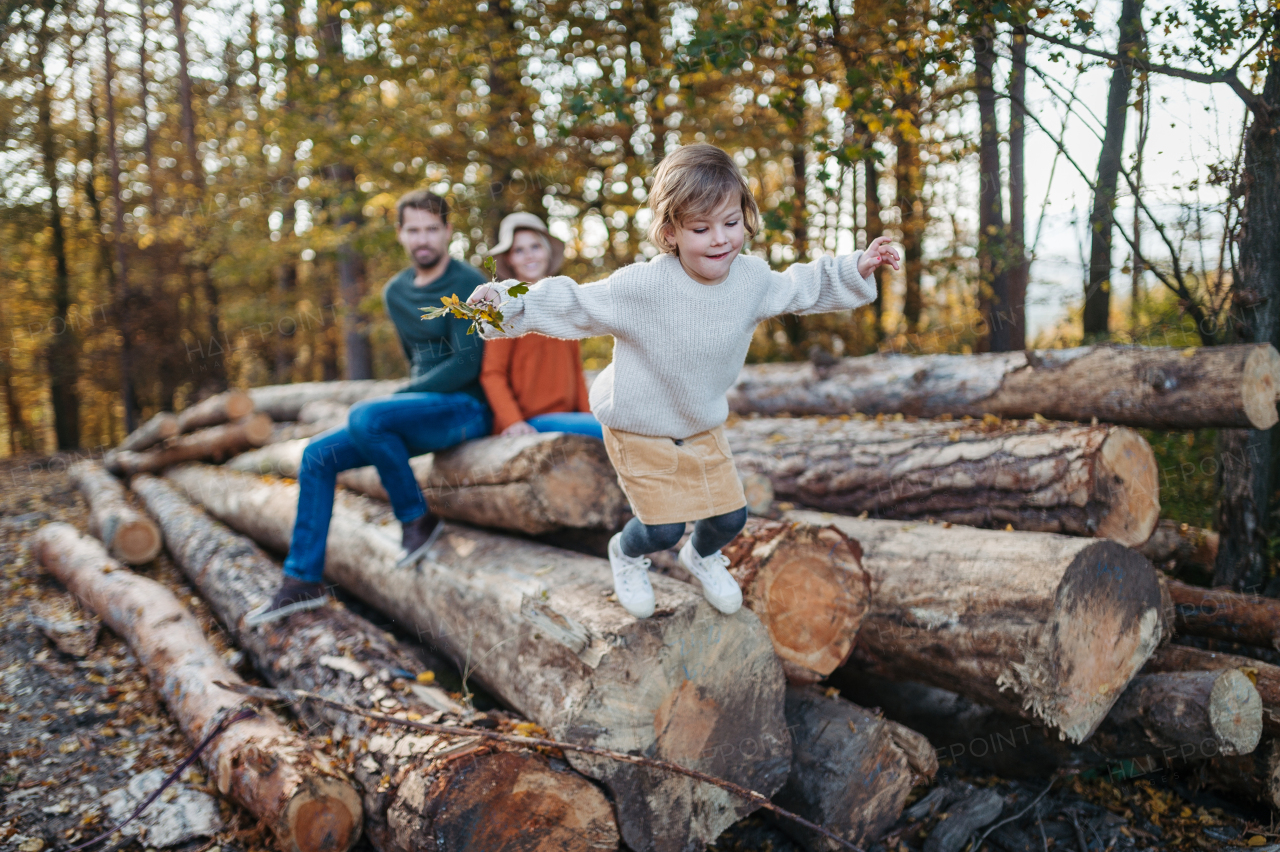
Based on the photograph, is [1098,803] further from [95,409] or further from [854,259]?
[95,409]

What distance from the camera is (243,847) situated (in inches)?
107

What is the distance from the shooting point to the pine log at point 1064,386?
3.38m

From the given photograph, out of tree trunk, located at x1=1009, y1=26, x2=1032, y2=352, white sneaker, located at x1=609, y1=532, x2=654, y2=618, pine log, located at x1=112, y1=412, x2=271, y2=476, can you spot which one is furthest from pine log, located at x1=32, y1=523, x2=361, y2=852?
tree trunk, located at x1=1009, y1=26, x2=1032, y2=352

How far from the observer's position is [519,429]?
3.69 metres

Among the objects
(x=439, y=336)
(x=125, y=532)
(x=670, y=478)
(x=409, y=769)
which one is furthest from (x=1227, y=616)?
(x=125, y=532)

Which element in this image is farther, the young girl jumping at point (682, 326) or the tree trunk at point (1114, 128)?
the tree trunk at point (1114, 128)

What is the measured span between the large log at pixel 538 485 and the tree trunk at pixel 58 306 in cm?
1227

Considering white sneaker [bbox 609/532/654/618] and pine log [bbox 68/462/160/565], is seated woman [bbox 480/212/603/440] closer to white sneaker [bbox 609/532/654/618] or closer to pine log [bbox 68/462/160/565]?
white sneaker [bbox 609/532/654/618]

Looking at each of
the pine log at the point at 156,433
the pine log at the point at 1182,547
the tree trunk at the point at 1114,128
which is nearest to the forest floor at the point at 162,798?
the pine log at the point at 1182,547

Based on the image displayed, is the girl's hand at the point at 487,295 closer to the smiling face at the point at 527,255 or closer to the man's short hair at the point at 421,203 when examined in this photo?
the smiling face at the point at 527,255

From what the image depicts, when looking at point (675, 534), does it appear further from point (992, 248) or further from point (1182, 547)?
point (992, 248)

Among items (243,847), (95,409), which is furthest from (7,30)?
(243,847)

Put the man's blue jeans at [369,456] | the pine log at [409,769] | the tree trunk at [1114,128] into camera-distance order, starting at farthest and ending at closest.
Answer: the tree trunk at [1114,128]
the man's blue jeans at [369,456]
the pine log at [409,769]

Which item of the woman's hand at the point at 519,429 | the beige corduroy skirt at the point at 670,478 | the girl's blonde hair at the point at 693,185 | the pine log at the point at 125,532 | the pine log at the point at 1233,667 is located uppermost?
the girl's blonde hair at the point at 693,185
